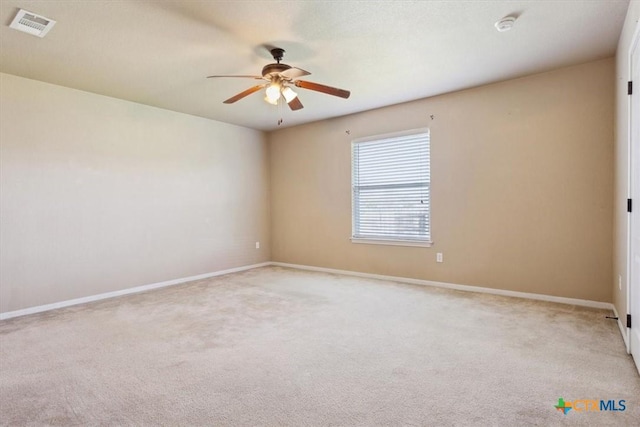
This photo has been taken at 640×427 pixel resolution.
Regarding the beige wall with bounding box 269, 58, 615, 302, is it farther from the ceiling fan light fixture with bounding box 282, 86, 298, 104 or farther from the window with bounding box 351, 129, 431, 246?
the ceiling fan light fixture with bounding box 282, 86, 298, 104

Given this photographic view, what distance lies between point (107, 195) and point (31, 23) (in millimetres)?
2190

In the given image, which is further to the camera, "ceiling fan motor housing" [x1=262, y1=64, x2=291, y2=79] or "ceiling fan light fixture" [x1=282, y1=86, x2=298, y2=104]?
"ceiling fan light fixture" [x1=282, y1=86, x2=298, y2=104]

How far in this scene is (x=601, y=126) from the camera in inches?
136

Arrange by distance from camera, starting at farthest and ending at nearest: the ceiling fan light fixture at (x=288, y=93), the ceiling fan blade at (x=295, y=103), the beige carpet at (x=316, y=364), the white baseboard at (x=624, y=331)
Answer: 1. the ceiling fan blade at (x=295, y=103)
2. the ceiling fan light fixture at (x=288, y=93)
3. the white baseboard at (x=624, y=331)
4. the beige carpet at (x=316, y=364)

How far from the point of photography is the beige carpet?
A: 182 cm

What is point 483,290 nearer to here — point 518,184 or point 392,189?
point 518,184

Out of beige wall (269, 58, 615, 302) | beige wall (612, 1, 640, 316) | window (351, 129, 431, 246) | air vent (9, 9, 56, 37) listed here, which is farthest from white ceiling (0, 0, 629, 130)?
window (351, 129, 431, 246)

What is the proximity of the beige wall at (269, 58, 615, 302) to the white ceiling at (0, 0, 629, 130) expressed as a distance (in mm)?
338

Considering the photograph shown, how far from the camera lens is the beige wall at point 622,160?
2.60 m

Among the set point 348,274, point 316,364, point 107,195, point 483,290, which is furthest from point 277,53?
point 483,290

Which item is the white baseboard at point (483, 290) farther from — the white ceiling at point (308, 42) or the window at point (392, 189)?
the white ceiling at point (308, 42)

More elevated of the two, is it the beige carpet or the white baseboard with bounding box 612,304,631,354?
the white baseboard with bounding box 612,304,631,354

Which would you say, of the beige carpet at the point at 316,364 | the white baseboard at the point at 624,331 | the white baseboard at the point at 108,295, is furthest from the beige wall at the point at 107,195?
the white baseboard at the point at 624,331

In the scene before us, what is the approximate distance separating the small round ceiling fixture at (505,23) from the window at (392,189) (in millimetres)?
1913
